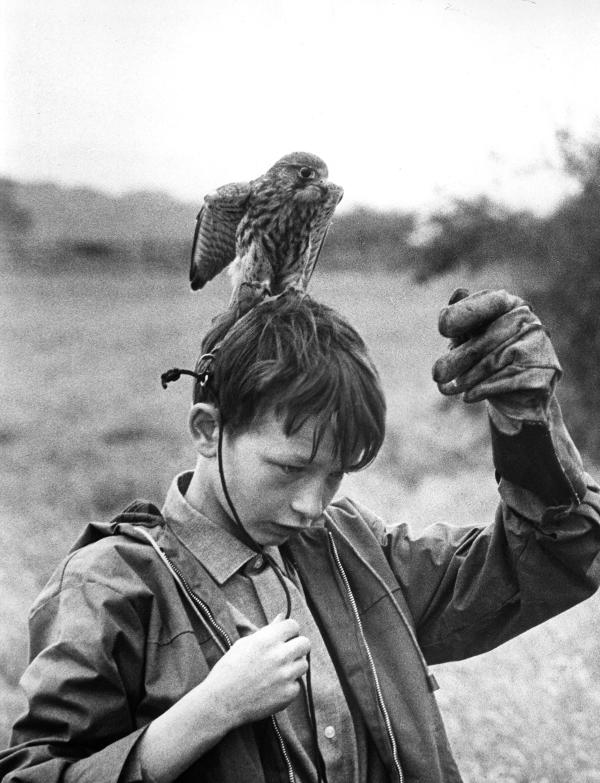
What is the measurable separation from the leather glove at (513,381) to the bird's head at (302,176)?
0.79 metres

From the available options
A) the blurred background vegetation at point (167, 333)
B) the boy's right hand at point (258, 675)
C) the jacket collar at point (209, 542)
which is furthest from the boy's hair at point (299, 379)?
the blurred background vegetation at point (167, 333)

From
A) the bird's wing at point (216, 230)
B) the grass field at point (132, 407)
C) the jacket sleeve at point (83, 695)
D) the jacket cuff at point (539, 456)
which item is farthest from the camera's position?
the grass field at point (132, 407)

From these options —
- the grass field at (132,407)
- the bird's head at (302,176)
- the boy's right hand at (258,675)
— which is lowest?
the grass field at (132,407)

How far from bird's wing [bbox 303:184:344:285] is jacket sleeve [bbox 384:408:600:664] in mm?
781

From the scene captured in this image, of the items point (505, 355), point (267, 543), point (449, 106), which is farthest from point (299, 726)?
point (449, 106)

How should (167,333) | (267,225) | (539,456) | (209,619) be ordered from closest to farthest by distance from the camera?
(209,619)
(539,456)
(267,225)
(167,333)

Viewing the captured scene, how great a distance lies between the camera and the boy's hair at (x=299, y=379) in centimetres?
114

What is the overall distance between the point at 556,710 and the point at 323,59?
1.94 meters

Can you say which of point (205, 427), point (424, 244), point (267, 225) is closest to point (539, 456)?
point (205, 427)

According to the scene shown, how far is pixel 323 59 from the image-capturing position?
2846 millimetres

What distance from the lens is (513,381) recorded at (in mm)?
1140

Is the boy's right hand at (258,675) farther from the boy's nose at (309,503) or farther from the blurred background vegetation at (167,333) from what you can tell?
the blurred background vegetation at (167,333)

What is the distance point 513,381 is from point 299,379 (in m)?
0.25

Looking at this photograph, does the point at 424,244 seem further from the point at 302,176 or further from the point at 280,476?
the point at 280,476
